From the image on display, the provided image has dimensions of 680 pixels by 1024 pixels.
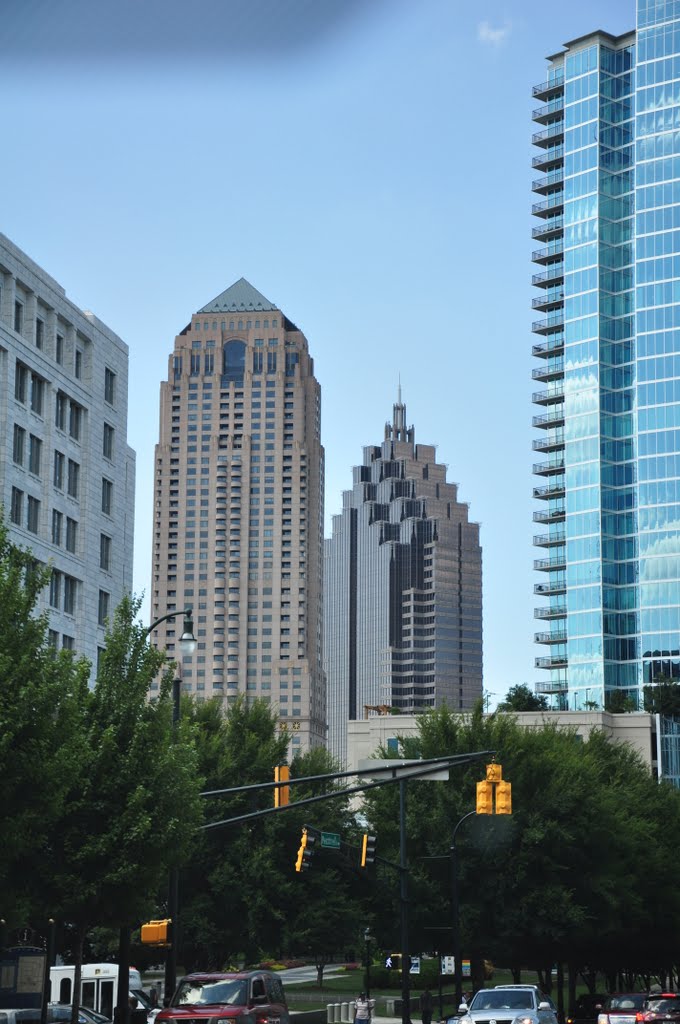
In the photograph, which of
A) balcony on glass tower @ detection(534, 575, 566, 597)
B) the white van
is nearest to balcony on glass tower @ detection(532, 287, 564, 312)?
balcony on glass tower @ detection(534, 575, 566, 597)

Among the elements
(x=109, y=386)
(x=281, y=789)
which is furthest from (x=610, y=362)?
(x=281, y=789)

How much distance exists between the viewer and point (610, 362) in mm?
178375

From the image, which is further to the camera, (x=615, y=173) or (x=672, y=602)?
(x=615, y=173)

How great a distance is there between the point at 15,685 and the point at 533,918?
37.2 m

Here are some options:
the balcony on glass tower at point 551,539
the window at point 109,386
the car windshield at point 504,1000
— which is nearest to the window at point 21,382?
the window at point 109,386

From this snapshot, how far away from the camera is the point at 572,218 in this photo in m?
184

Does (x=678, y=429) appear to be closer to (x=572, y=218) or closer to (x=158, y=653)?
(x=572, y=218)

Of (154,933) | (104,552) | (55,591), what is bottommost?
(154,933)

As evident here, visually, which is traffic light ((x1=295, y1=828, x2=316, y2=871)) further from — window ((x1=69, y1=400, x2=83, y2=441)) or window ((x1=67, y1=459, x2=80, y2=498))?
window ((x1=69, y1=400, x2=83, y2=441))

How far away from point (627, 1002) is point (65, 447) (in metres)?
45.6

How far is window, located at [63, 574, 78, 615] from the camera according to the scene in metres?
80.2

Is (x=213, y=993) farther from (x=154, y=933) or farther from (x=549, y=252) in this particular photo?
(x=549, y=252)

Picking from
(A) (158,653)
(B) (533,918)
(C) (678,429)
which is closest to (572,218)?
(C) (678,429)

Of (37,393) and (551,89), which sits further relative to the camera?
(551,89)
